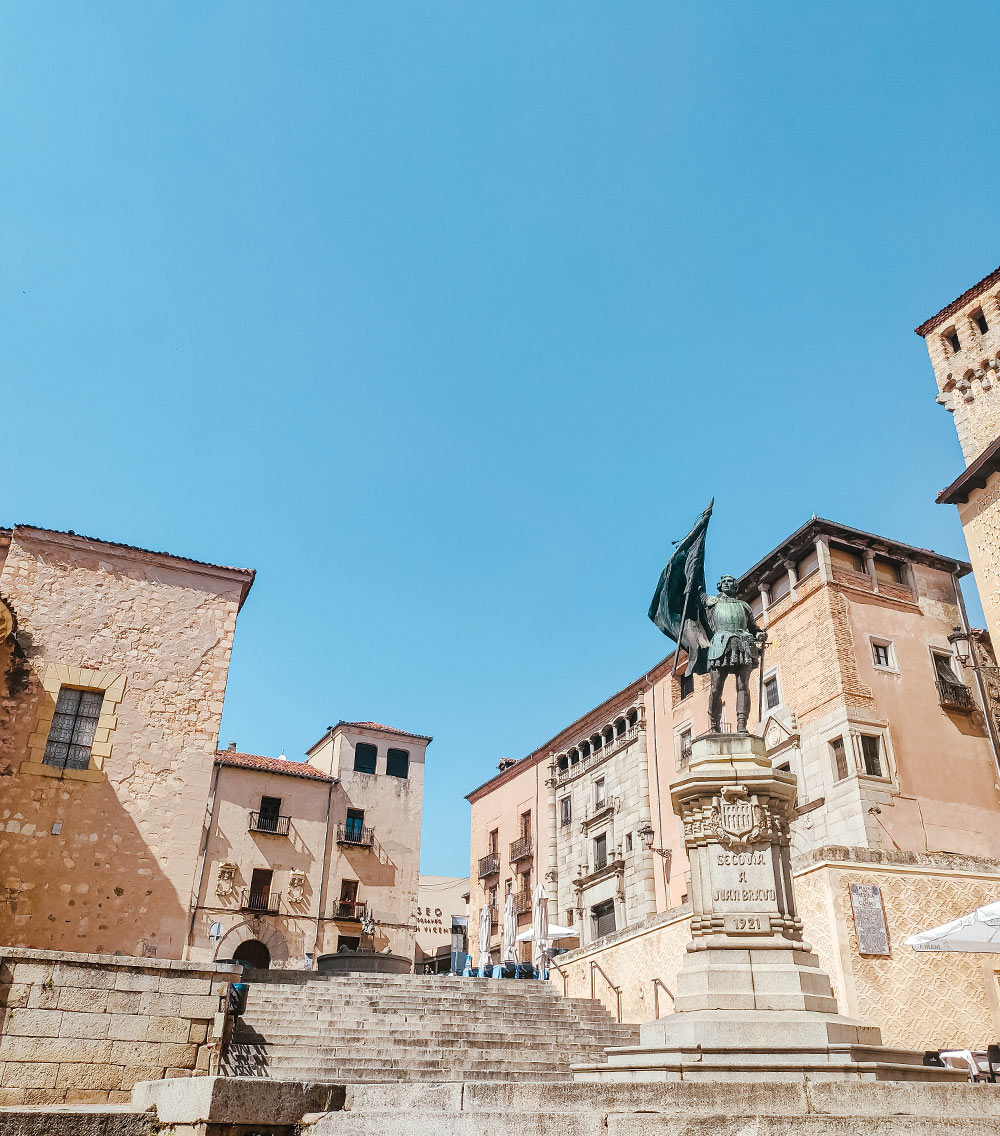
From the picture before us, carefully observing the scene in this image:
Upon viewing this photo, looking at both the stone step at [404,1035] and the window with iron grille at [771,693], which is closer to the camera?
the stone step at [404,1035]

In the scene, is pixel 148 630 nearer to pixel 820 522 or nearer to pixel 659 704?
pixel 820 522

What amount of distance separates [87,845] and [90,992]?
204 inches

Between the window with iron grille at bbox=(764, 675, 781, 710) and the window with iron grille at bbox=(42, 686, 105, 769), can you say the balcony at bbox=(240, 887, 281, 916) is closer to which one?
the window with iron grille at bbox=(764, 675, 781, 710)

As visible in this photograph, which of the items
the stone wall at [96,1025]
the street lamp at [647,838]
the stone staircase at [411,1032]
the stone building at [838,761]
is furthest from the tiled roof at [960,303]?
the stone wall at [96,1025]

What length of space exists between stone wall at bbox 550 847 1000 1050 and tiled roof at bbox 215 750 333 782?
21317 mm

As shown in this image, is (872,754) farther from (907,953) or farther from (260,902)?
(260,902)

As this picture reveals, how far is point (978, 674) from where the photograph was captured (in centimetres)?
2411

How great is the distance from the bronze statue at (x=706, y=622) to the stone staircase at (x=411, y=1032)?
5.58m

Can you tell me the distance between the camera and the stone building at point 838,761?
13859 millimetres

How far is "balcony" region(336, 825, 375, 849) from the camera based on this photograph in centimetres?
3300

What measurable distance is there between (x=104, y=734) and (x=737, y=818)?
10.2 meters

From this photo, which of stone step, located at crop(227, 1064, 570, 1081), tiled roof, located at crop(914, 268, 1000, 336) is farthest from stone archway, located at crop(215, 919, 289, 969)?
tiled roof, located at crop(914, 268, 1000, 336)

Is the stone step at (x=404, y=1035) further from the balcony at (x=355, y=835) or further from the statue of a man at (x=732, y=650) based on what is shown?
the balcony at (x=355, y=835)

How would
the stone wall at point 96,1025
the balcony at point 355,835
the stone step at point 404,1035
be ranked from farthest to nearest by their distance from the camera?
1. the balcony at point 355,835
2. the stone step at point 404,1035
3. the stone wall at point 96,1025
